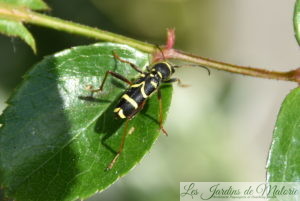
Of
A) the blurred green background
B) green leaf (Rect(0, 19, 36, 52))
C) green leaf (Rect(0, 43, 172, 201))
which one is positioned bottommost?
the blurred green background

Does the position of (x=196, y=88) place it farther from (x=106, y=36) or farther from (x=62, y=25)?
(x=62, y=25)

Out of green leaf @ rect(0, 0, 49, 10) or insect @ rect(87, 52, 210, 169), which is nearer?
insect @ rect(87, 52, 210, 169)

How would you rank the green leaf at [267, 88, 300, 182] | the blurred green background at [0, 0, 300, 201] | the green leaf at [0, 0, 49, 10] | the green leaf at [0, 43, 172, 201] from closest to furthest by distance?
the green leaf at [0, 43, 172, 201] < the green leaf at [267, 88, 300, 182] < the green leaf at [0, 0, 49, 10] < the blurred green background at [0, 0, 300, 201]

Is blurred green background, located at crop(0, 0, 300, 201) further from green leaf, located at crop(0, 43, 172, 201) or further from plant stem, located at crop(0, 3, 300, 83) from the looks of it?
A: green leaf, located at crop(0, 43, 172, 201)

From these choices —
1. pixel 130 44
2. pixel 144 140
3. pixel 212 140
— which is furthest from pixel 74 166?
A: pixel 212 140

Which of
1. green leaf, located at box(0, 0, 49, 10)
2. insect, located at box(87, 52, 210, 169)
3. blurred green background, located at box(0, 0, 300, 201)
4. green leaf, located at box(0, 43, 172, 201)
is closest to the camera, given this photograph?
green leaf, located at box(0, 43, 172, 201)

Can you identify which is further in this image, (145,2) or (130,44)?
(145,2)

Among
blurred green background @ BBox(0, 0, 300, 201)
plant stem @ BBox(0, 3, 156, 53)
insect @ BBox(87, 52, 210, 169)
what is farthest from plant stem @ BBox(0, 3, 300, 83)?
blurred green background @ BBox(0, 0, 300, 201)

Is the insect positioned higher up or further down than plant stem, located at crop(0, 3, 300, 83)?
further down

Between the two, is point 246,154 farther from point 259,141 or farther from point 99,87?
point 99,87
